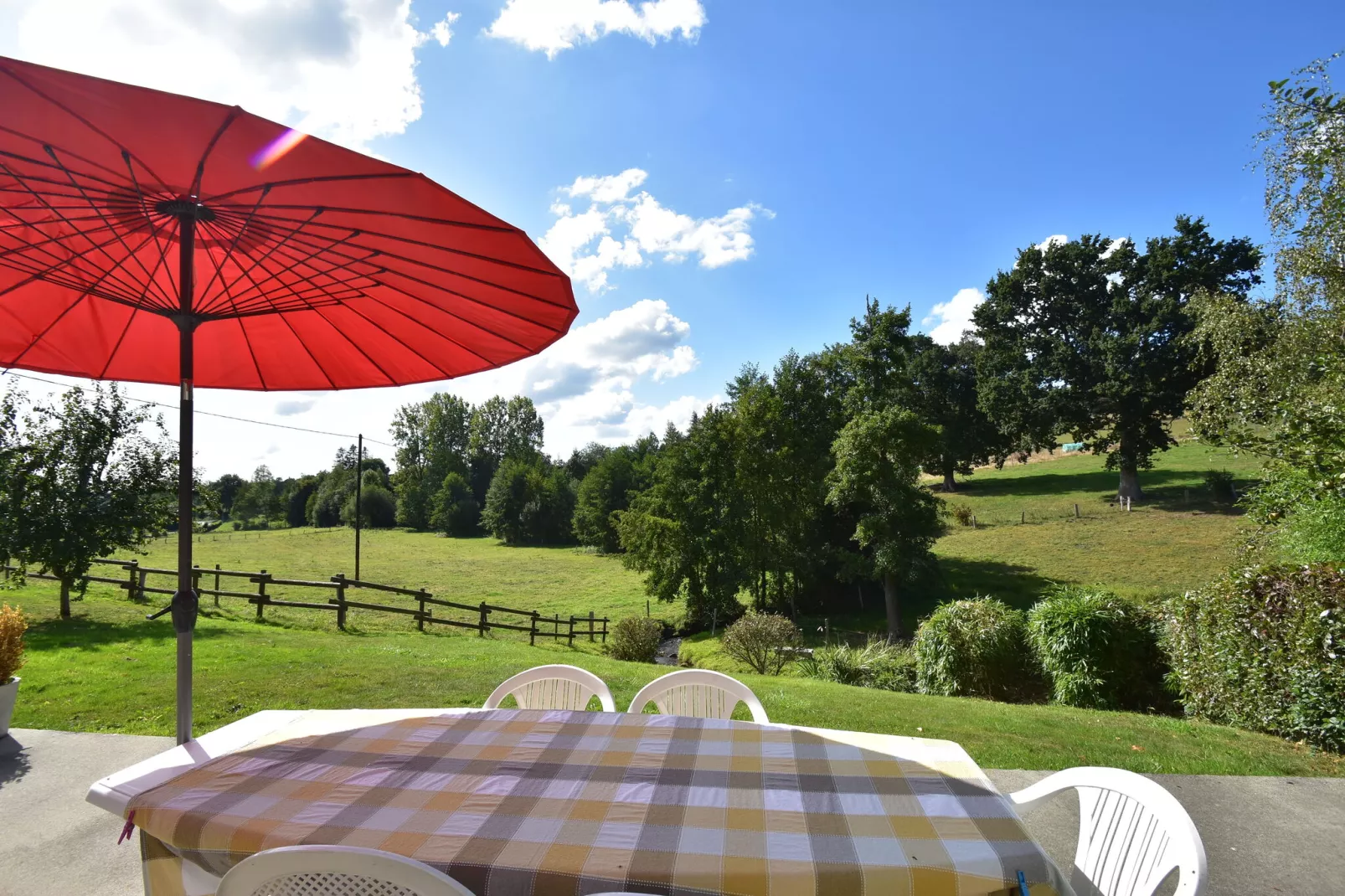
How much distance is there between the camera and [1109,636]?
821 centimetres

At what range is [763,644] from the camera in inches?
526

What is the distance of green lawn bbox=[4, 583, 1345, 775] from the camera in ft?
16.4

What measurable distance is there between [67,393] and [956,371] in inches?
1531

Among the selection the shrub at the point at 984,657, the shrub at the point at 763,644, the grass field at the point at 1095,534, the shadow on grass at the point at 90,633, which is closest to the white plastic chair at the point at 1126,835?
the shrub at the point at 984,657

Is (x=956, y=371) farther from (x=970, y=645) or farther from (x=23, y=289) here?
(x=23, y=289)

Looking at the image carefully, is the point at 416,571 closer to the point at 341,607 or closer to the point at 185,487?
the point at 341,607

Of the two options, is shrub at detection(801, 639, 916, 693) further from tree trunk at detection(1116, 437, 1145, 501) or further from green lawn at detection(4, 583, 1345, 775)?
tree trunk at detection(1116, 437, 1145, 501)

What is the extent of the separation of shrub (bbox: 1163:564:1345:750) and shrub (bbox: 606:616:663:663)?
12.0 metres

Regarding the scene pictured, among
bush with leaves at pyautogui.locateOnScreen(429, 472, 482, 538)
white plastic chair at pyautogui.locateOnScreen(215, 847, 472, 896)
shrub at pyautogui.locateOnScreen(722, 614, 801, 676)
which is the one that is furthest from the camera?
bush with leaves at pyautogui.locateOnScreen(429, 472, 482, 538)

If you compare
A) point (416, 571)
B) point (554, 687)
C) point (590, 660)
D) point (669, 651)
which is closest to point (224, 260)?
point (554, 687)

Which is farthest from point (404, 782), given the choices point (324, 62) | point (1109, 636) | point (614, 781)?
point (1109, 636)

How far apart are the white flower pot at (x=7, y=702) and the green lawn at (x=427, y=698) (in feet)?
2.74

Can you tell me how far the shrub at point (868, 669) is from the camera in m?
10.5

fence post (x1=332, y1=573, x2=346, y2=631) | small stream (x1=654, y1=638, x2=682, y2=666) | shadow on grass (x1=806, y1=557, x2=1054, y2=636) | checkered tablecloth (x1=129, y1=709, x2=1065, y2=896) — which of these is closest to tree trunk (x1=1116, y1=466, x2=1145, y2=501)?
shadow on grass (x1=806, y1=557, x2=1054, y2=636)
